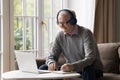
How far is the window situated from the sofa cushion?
1.06 meters

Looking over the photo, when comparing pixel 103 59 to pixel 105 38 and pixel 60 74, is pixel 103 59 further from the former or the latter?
pixel 60 74

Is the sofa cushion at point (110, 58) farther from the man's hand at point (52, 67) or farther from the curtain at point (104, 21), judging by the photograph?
the man's hand at point (52, 67)

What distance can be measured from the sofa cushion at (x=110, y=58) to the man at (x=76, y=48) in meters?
0.46

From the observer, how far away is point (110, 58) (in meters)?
3.39

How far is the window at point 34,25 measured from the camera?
13.1ft

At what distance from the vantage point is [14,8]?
3.91 meters

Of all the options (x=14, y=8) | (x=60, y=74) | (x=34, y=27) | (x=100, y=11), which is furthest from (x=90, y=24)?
(x=60, y=74)

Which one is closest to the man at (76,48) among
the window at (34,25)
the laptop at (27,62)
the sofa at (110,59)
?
the laptop at (27,62)

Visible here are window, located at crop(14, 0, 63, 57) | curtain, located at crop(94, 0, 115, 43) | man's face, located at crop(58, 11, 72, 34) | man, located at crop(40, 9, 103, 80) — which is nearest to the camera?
man, located at crop(40, 9, 103, 80)

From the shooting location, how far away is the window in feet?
13.1

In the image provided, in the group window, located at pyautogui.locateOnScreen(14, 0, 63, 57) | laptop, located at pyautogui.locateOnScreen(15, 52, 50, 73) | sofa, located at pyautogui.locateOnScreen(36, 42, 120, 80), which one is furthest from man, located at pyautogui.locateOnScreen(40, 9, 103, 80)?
window, located at pyautogui.locateOnScreen(14, 0, 63, 57)

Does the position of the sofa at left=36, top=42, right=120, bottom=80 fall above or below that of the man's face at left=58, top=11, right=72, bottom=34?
below

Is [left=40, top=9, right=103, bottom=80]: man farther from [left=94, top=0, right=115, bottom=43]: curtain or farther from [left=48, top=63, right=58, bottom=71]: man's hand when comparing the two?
[left=94, top=0, right=115, bottom=43]: curtain

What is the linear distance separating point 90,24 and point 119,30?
527 mm
